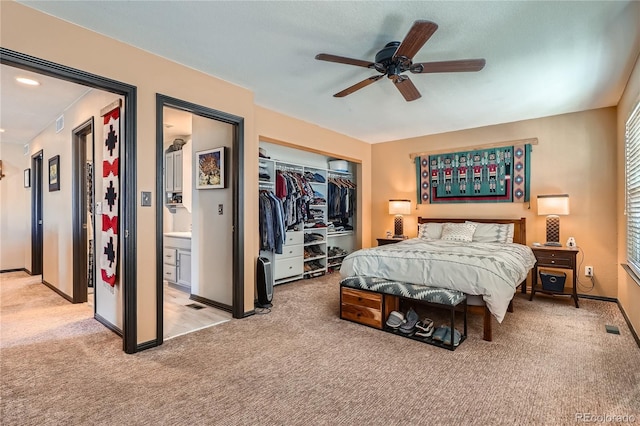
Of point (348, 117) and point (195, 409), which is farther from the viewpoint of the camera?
point (348, 117)

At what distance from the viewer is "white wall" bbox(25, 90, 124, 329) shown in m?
3.19

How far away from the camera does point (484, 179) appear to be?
5098mm

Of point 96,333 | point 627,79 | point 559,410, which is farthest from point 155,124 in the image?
point 627,79

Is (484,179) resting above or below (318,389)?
above

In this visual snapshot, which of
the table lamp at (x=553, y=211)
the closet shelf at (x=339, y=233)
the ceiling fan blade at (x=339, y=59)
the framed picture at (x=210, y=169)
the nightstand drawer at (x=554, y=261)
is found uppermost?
the ceiling fan blade at (x=339, y=59)

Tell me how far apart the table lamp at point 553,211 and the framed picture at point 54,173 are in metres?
6.43

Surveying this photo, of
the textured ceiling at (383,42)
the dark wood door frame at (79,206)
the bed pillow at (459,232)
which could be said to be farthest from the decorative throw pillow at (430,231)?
the dark wood door frame at (79,206)

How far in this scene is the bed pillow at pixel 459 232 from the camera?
461 cm

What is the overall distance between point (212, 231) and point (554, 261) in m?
4.26

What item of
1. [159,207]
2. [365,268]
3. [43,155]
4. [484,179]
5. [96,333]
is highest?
[43,155]

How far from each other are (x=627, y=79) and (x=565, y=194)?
1.62m

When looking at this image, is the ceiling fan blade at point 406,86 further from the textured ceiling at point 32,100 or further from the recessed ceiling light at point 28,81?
the recessed ceiling light at point 28,81

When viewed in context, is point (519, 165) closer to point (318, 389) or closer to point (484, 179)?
point (484, 179)

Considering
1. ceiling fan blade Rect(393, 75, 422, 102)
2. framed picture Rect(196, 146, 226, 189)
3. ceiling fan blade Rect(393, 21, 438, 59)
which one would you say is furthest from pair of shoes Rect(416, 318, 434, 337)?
framed picture Rect(196, 146, 226, 189)
